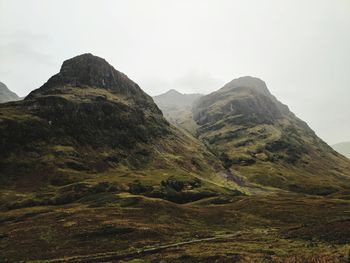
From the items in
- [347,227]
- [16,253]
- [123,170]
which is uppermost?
[123,170]

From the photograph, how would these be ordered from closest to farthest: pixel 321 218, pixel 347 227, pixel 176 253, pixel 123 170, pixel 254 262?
pixel 254 262
pixel 176 253
pixel 347 227
pixel 321 218
pixel 123 170

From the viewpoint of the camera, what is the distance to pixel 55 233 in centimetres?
8038

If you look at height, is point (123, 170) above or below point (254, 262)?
above

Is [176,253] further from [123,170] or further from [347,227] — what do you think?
[123,170]

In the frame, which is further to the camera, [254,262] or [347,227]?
[347,227]

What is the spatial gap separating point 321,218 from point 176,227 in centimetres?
3844

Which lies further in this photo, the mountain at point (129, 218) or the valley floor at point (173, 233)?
the mountain at point (129, 218)

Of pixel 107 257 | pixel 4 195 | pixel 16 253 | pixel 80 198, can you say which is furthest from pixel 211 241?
pixel 4 195

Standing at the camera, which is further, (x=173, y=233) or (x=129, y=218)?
(x=129, y=218)

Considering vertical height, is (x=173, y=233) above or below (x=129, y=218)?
below

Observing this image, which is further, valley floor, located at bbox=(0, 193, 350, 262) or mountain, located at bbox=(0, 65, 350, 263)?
mountain, located at bbox=(0, 65, 350, 263)

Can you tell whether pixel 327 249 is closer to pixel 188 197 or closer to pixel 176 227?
pixel 176 227

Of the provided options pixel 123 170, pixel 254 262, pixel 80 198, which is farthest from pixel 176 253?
pixel 123 170

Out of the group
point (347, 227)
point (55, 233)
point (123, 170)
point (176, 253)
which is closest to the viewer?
point (176, 253)
